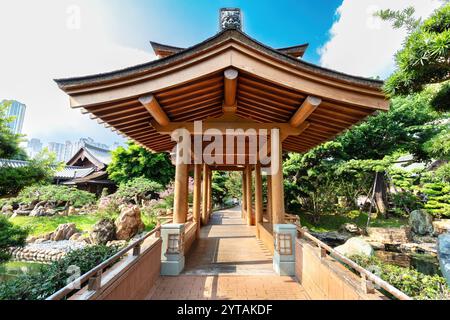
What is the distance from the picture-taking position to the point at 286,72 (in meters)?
3.74

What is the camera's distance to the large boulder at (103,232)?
9486 mm

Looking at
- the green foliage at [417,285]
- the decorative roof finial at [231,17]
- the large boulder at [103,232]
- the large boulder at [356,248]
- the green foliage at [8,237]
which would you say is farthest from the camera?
the large boulder at [103,232]

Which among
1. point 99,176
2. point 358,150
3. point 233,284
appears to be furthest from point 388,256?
point 99,176

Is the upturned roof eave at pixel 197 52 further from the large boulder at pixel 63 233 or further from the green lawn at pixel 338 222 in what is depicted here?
the green lawn at pixel 338 222

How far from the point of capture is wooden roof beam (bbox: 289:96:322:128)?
3842mm

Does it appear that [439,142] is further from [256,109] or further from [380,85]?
[256,109]

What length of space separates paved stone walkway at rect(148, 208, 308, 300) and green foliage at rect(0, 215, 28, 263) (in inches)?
197

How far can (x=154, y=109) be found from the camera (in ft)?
13.2

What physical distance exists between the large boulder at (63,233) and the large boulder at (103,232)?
2.74 meters

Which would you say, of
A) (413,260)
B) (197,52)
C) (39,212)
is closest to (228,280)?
(197,52)

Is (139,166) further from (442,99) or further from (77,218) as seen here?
(442,99)

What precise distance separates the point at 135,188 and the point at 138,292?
1050 centimetres

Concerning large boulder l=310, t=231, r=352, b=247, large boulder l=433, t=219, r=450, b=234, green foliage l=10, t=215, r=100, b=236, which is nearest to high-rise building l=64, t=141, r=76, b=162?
green foliage l=10, t=215, r=100, b=236

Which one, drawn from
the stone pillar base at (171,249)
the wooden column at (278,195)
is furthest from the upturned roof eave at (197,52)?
the stone pillar base at (171,249)
